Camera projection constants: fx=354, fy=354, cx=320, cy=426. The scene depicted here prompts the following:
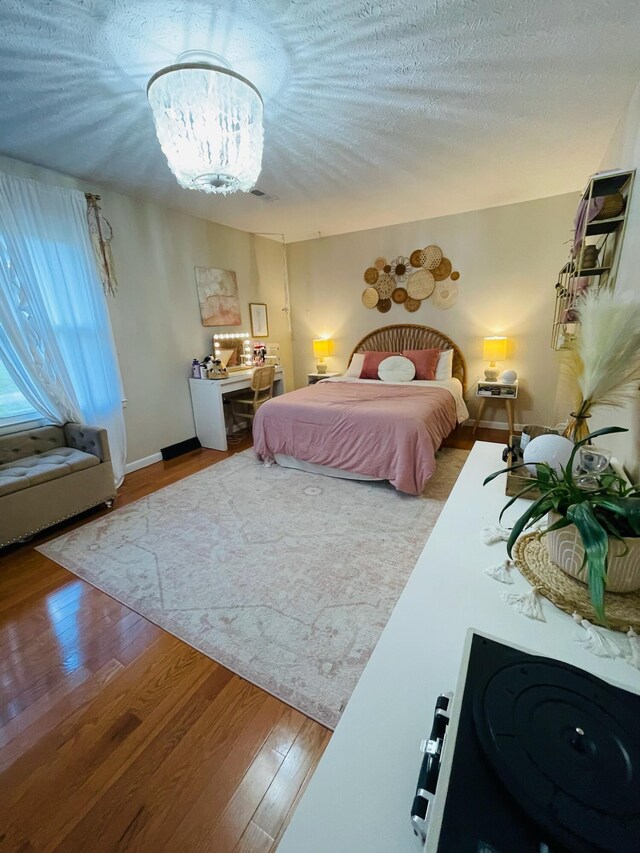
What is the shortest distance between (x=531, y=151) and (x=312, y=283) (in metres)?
3.06

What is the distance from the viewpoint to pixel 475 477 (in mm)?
1386

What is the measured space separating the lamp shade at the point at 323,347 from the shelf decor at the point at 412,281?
0.73m

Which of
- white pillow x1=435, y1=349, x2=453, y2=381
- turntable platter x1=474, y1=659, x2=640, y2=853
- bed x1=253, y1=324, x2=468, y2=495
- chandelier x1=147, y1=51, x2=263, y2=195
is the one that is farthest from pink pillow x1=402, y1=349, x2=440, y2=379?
turntable platter x1=474, y1=659, x2=640, y2=853

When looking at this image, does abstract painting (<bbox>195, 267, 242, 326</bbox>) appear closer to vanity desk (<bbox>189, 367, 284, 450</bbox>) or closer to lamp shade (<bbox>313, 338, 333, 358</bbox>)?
vanity desk (<bbox>189, 367, 284, 450</bbox>)

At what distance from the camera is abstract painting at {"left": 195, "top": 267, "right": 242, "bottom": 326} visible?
13.3 feet

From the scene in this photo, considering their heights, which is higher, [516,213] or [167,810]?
[516,213]

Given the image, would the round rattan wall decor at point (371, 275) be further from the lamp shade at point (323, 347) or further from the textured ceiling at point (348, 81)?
the textured ceiling at point (348, 81)

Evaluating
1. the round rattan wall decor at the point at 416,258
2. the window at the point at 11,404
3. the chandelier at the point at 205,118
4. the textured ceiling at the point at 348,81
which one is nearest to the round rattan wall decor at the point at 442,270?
the round rattan wall decor at the point at 416,258

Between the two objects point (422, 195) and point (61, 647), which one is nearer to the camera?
point (61, 647)

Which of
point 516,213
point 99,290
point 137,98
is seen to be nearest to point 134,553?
point 99,290

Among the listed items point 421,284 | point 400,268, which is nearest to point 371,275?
point 400,268

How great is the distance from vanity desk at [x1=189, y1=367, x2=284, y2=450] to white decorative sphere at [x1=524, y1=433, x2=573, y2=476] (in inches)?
130

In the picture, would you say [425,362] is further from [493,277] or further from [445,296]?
[493,277]

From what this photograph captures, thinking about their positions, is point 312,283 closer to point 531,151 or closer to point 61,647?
point 531,151
